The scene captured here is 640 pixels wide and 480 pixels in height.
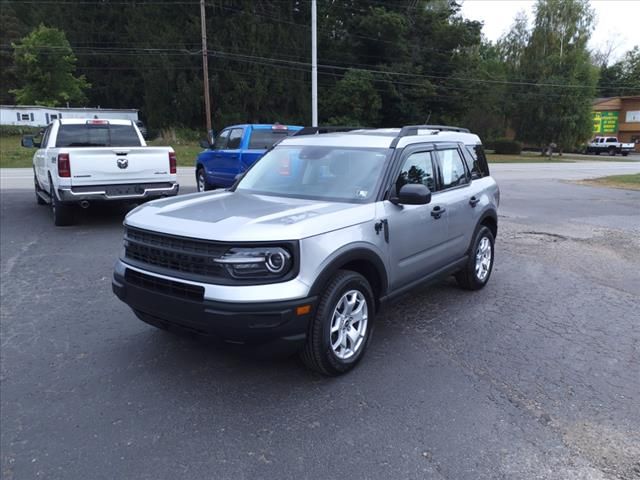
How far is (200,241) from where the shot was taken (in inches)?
133

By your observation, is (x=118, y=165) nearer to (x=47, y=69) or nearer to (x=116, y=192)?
(x=116, y=192)

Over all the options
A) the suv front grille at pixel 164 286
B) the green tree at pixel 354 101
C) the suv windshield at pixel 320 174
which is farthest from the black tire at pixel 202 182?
the green tree at pixel 354 101

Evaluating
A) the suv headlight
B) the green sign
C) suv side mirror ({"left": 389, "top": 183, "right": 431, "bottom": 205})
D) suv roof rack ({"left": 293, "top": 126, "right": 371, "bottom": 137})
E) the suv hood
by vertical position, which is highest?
the green sign

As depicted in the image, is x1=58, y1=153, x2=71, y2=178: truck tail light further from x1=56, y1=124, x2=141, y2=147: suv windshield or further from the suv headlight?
the suv headlight

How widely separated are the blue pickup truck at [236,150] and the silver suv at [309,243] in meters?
6.63

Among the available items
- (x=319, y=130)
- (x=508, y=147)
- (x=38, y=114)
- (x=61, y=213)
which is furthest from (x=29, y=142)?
(x=508, y=147)

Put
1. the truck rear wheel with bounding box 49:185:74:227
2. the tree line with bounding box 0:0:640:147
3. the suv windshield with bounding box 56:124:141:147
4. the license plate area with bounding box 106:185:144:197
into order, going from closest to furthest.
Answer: the license plate area with bounding box 106:185:144:197 → the truck rear wheel with bounding box 49:185:74:227 → the suv windshield with bounding box 56:124:141:147 → the tree line with bounding box 0:0:640:147

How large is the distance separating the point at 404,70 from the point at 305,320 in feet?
154

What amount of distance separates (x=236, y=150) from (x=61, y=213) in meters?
4.22

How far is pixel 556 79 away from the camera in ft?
149

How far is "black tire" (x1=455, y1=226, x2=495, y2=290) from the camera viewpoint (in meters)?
5.67

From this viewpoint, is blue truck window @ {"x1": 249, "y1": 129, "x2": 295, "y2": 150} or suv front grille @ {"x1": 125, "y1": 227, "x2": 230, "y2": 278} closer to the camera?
suv front grille @ {"x1": 125, "y1": 227, "x2": 230, "y2": 278}

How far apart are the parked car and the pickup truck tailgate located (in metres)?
57.5

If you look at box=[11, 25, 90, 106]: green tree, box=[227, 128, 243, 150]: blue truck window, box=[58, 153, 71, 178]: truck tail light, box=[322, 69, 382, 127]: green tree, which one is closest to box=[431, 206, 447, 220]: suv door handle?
box=[58, 153, 71, 178]: truck tail light
